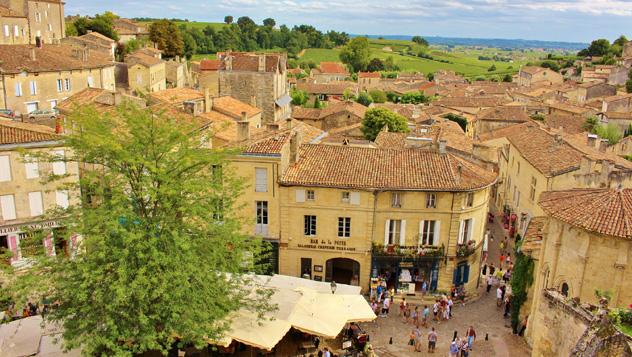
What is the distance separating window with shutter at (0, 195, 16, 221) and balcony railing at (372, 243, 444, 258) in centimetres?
1898

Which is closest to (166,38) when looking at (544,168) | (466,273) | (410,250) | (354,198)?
(544,168)

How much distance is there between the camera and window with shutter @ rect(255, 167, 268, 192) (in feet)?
97.5

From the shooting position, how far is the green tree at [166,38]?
97.9 metres

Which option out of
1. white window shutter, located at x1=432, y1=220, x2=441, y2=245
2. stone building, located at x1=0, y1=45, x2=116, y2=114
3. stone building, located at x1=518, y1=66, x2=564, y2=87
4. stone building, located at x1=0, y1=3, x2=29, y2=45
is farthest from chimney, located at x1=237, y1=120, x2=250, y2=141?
stone building, located at x1=518, y1=66, x2=564, y2=87

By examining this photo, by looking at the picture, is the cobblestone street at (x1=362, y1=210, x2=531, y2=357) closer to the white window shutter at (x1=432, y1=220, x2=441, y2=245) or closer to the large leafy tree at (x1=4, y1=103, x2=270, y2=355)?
the white window shutter at (x1=432, y1=220, x2=441, y2=245)

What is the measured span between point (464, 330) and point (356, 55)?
150232 mm

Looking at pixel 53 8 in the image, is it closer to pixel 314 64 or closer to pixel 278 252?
pixel 278 252

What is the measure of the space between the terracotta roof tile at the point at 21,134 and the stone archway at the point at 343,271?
15891 mm

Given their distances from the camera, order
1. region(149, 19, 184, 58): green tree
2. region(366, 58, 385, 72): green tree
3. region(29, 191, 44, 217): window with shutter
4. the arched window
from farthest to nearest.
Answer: region(366, 58, 385, 72): green tree
region(149, 19, 184, 58): green tree
region(29, 191, 44, 217): window with shutter
the arched window

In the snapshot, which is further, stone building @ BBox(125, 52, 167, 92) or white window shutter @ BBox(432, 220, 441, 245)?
stone building @ BBox(125, 52, 167, 92)

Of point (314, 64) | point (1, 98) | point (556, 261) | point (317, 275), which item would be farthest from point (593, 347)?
point (314, 64)

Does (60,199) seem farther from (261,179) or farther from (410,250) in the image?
(410,250)

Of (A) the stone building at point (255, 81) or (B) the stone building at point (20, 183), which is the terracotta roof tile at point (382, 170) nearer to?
(B) the stone building at point (20, 183)

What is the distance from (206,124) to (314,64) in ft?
420
